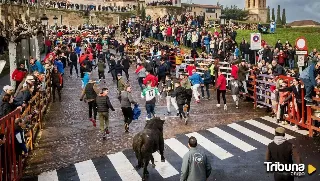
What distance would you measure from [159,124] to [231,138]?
4.50 metres

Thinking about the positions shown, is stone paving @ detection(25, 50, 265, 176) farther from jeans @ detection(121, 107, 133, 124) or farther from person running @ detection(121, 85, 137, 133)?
person running @ detection(121, 85, 137, 133)

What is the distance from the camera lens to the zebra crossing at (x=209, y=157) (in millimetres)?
12836

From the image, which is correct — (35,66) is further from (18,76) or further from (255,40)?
(255,40)

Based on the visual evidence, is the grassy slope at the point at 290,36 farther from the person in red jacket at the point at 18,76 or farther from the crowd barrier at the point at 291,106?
the person in red jacket at the point at 18,76

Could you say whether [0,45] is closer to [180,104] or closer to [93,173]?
[180,104]

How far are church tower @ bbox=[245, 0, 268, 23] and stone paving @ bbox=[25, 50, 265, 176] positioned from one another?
10325cm

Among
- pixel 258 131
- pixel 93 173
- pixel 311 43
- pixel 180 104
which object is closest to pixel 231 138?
pixel 258 131

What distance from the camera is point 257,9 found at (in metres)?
131

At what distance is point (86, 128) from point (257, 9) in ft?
388

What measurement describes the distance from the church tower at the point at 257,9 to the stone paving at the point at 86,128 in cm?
10325

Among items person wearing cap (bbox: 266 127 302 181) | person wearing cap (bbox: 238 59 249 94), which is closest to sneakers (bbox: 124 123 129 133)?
person wearing cap (bbox: 238 59 249 94)

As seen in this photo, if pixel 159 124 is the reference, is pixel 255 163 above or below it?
below

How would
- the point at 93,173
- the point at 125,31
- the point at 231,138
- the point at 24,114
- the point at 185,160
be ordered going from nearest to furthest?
1. the point at 185,160
2. the point at 93,173
3. the point at 24,114
4. the point at 231,138
5. the point at 125,31

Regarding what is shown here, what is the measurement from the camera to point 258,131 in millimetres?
17859
